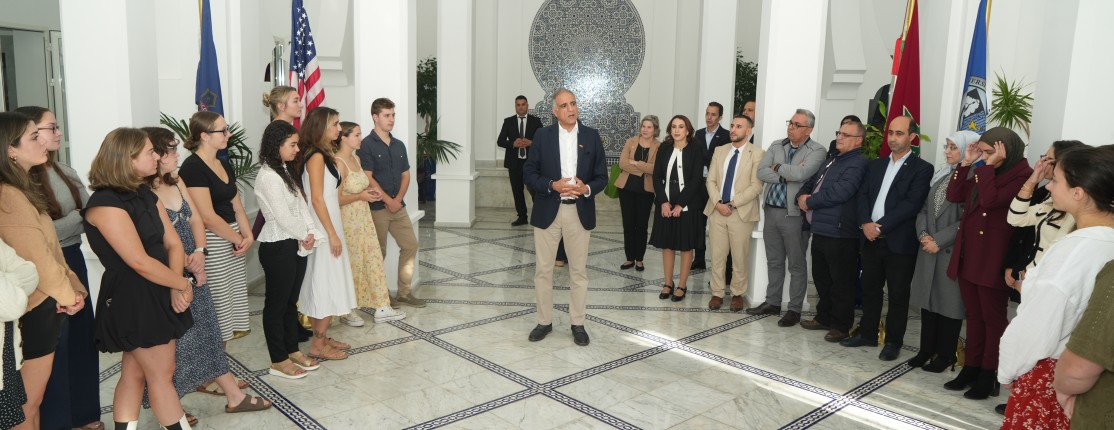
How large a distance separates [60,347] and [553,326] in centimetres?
303

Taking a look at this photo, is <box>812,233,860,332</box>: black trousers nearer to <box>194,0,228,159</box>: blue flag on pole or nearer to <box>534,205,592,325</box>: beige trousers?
<box>534,205,592,325</box>: beige trousers

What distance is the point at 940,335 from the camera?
179 inches

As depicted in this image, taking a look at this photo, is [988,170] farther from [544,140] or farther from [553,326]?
[553,326]

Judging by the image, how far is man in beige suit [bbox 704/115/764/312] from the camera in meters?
5.65

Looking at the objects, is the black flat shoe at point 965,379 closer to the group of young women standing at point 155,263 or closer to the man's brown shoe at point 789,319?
the man's brown shoe at point 789,319

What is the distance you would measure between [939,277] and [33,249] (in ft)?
14.6

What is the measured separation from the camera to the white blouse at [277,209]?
12.7 feet

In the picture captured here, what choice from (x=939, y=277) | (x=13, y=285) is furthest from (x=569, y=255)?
(x=13, y=285)

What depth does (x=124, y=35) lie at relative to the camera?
4.03 m

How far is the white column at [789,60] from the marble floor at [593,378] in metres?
1.14

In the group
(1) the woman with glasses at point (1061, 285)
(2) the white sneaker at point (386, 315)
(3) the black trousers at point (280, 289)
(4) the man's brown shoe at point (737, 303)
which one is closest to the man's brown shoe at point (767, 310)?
(4) the man's brown shoe at point (737, 303)

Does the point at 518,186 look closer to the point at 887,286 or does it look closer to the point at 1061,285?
the point at 887,286

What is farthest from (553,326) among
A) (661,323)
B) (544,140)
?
(544,140)

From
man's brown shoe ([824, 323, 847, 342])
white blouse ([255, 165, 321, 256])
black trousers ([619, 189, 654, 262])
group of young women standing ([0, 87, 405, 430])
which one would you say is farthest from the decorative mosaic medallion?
white blouse ([255, 165, 321, 256])
